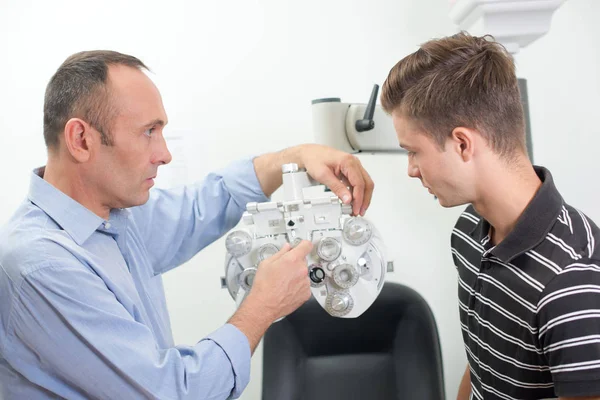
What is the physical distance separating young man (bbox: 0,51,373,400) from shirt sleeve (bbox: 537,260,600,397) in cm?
48

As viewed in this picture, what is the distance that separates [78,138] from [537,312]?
934mm

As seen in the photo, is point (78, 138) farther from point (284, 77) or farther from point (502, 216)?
point (284, 77)

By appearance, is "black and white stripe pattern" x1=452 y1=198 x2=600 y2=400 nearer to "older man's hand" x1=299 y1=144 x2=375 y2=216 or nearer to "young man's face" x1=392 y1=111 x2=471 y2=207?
"young man's face" x1=392 y1=111 x2=471 y2=207

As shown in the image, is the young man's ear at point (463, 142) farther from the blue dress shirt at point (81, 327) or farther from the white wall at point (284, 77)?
the white wall at point (284, 77)

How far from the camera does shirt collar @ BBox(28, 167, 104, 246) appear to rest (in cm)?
113

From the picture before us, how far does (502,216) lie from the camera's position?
110cm

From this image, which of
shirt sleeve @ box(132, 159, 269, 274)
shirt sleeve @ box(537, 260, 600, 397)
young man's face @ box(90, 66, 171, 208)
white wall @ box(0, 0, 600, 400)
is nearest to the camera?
shirt sleeve @ box(537, 260, 600, 397)

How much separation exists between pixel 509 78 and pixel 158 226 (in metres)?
0.90

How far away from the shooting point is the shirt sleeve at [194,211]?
145 centimetres

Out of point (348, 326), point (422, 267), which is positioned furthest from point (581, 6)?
point (348, 326)

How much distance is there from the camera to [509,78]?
1102 mm

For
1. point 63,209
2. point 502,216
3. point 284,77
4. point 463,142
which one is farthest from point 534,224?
point 284,77

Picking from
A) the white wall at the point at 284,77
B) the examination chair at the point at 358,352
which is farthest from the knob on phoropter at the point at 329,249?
the white wall at the point at 284,77

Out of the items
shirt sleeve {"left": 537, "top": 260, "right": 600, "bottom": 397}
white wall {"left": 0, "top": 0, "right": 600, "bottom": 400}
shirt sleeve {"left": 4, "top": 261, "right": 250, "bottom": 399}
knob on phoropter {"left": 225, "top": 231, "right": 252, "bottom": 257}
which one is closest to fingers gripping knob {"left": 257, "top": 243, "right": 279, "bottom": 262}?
knob on phoropter {"left": 225, "top": 231, "right": 252, "bottom": 257}
